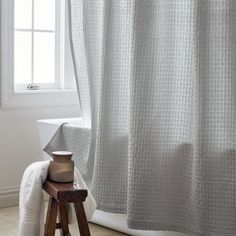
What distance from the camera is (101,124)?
3074 mm

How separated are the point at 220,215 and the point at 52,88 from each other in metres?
1.90

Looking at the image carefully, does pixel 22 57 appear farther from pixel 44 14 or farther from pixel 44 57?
pixel 44 14

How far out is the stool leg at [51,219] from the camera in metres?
2.48

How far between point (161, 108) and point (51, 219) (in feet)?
2.41

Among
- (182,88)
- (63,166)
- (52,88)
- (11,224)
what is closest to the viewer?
(63,166)

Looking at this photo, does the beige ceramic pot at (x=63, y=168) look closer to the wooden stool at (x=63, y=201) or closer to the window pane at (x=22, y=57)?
the wooden stool at (x=63, y=201)

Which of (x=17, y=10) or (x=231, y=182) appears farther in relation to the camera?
(x=17, y=10)

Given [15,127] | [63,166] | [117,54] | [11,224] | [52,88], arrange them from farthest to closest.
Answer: [52,88] → [15,127] → [11,224] → [117,54] → [63,166]

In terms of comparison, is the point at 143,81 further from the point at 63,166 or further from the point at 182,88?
the point at 63,166

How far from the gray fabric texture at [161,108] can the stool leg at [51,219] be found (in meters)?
0.46

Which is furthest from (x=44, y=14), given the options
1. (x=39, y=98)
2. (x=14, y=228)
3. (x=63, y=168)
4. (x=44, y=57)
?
(x=63, y=168)

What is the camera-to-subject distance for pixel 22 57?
160 inches

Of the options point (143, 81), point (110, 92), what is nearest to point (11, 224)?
point (110, 92)

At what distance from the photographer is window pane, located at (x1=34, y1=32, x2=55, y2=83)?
4.14 meters
